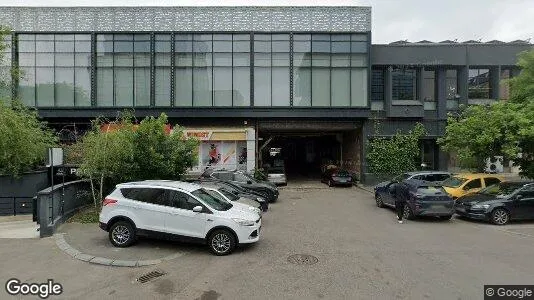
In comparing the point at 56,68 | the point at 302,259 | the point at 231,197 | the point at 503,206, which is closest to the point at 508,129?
the point at 503,206

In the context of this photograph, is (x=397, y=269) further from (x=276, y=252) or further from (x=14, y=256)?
(x=14, y=256)

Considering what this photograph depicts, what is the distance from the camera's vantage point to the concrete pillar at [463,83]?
25328mm

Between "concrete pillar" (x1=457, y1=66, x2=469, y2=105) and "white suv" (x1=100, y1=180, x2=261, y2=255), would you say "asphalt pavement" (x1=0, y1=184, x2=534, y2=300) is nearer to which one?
"white suv" (x1=100, y1=180, x2=261, y2=255)

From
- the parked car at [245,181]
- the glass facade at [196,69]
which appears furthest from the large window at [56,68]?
the parked car at [245,181]

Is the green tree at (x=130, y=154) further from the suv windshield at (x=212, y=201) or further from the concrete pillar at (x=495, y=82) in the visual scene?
the concrete pillar at (x=495, y=82)

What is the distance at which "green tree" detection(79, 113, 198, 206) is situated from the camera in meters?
12.3

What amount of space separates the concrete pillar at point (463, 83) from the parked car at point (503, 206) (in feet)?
46.4

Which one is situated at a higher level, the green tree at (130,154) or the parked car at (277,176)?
the green tree at (130,154)

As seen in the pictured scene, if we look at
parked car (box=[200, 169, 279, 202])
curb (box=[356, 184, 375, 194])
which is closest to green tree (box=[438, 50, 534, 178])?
curb (box=[356, 184, 375, 194])

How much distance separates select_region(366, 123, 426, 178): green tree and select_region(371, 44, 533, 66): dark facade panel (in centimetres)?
505

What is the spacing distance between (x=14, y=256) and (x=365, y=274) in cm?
816

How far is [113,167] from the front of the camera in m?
12.6

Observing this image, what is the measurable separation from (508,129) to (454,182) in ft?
11.2

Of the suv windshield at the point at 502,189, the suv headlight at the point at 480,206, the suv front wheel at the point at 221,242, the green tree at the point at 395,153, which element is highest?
the green tree at the point at 395,153
